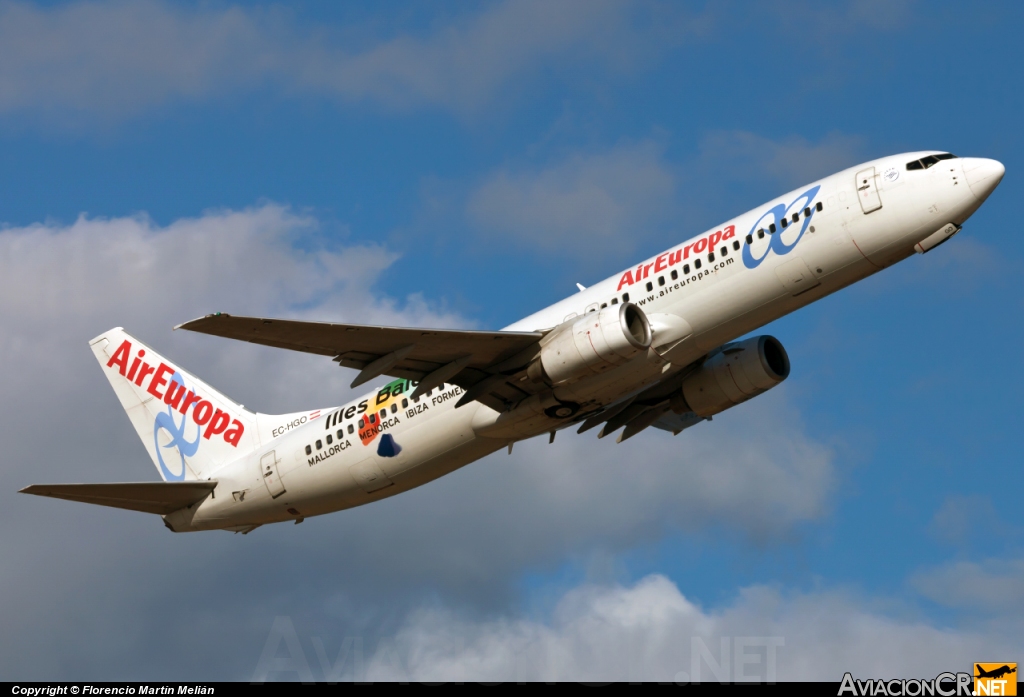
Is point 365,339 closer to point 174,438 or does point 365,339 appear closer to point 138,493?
point 138,493

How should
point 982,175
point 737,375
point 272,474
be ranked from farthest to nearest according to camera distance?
point 272,474
point 737,375
point 982,175

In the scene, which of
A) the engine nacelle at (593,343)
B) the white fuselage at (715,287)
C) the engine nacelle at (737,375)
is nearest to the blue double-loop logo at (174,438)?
the white fuselage at (715,287)

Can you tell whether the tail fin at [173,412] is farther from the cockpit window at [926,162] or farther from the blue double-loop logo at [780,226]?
the cockpit window at [926,162]

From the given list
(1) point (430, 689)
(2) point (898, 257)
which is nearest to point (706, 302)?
(2) point (898, 257)

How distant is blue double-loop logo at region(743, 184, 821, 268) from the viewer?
111ft

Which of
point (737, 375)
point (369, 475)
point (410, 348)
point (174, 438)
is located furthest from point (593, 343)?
point (174, 438)

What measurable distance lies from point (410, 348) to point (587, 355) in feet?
16.2

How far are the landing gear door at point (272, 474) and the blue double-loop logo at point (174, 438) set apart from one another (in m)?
5.04

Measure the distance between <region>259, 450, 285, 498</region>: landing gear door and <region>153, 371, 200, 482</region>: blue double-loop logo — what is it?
504 cm

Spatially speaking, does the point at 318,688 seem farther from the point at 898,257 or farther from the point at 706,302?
the point at 898,257

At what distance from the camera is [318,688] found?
102 ft

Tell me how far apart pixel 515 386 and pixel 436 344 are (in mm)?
3182

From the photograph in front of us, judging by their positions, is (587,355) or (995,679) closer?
(995,679)

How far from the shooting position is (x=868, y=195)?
33.6 metres
